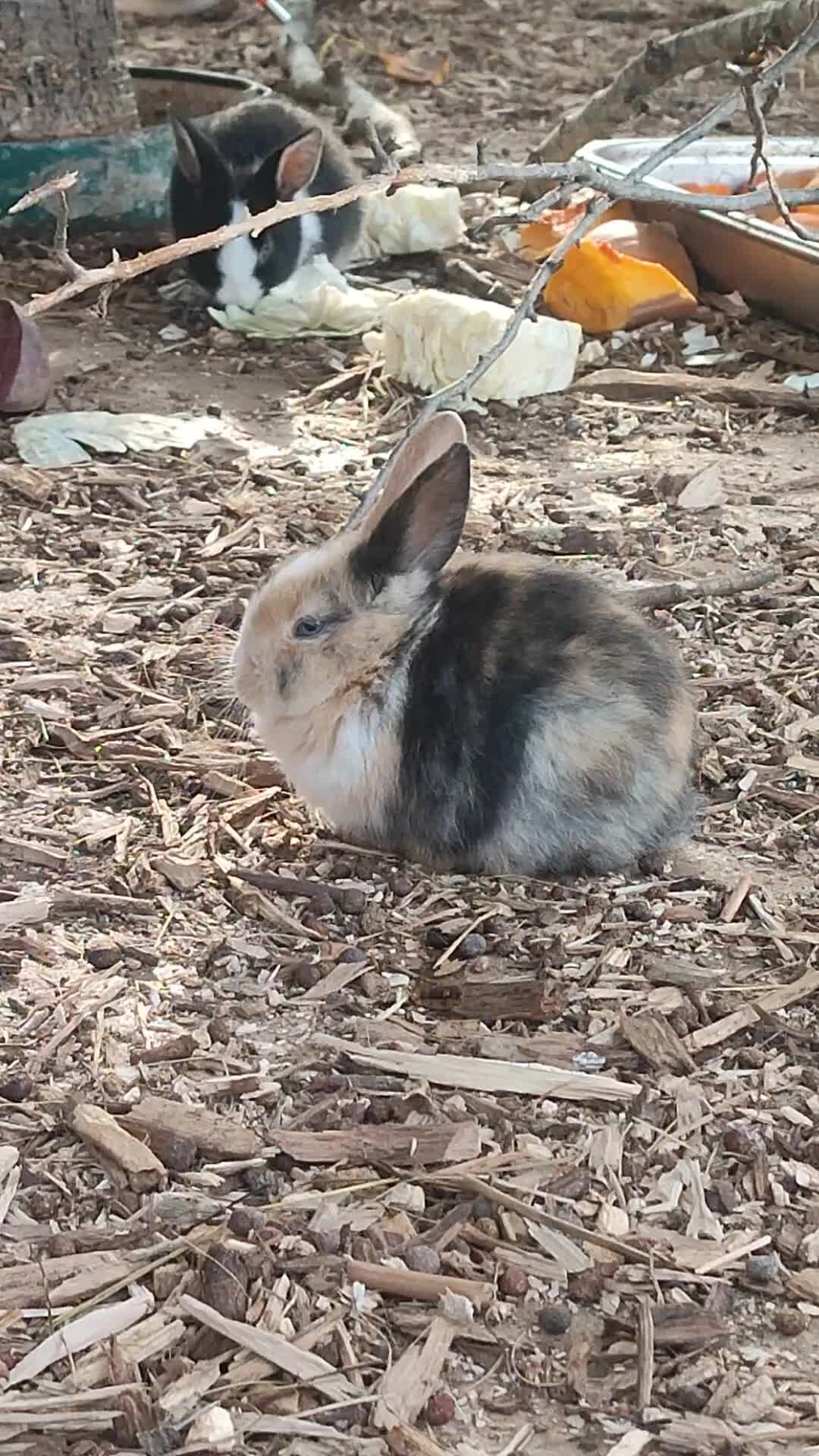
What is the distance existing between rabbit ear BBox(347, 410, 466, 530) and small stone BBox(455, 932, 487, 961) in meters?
0.91

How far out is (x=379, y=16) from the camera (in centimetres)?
1171

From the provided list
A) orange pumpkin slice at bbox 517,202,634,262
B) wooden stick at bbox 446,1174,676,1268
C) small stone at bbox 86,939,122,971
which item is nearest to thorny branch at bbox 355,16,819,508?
small stone at bbox 86,939,122,971

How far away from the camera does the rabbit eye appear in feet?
11.6

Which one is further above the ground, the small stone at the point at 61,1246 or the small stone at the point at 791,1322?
the small stone at the point at 61,1246

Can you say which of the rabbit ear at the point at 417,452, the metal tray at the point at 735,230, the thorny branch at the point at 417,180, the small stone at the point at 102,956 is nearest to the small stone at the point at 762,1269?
the small stone at the point at 102,956

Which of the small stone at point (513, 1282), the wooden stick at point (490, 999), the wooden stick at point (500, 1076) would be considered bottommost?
the wooden stick at point (490, 999)

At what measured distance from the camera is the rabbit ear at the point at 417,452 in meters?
3.66

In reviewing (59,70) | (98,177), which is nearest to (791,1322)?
(98,177)

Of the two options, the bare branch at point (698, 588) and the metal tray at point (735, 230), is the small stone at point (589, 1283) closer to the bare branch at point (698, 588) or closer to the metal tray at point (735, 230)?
the bare branch at point (698, 588)

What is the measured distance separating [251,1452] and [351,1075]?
0.78 m

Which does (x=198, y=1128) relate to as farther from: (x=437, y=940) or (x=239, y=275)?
(x=239, y=275)

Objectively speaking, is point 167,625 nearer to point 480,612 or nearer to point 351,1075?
point 480,612

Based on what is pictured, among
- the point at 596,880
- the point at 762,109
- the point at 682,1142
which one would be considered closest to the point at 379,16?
the point at 762,109

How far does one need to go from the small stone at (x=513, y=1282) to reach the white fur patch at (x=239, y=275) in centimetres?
517
